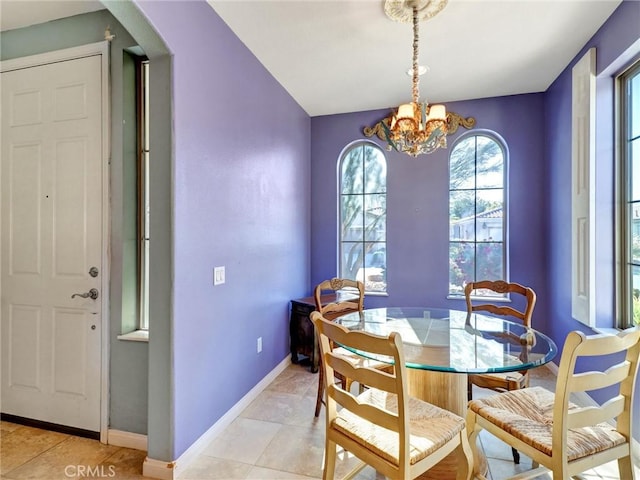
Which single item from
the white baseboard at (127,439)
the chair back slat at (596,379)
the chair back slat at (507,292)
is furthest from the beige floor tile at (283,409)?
the chair back slat at (596,379)

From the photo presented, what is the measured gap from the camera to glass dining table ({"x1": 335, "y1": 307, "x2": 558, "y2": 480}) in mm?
1461

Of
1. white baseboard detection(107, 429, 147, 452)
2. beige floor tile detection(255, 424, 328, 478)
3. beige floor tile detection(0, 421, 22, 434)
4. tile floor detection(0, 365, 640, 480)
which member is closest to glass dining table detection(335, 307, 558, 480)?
tile floor detection(0, 365, 640, 480)

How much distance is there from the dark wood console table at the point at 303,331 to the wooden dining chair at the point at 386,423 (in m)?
1.66

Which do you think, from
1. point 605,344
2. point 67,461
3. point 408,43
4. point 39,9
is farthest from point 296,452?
point 39,9

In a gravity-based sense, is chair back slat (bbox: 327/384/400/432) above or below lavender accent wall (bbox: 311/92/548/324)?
below

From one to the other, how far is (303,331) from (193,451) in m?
1.52

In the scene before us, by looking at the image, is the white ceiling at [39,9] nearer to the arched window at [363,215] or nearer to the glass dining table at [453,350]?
the glass dining table at [453,350]

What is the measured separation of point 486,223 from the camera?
3.61m

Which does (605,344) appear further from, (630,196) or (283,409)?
(283,409)

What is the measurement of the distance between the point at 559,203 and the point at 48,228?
13.5 feet

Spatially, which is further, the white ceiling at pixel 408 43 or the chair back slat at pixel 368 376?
the white ceiling at pixel 408 43

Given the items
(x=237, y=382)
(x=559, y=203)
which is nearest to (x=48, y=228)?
(x=237, y=382)

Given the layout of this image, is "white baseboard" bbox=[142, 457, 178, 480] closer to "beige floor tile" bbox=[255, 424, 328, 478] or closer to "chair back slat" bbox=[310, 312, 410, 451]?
"beige floor tile" bbox=[255, 424, 328, 478]

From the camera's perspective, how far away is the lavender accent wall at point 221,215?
1.83m
